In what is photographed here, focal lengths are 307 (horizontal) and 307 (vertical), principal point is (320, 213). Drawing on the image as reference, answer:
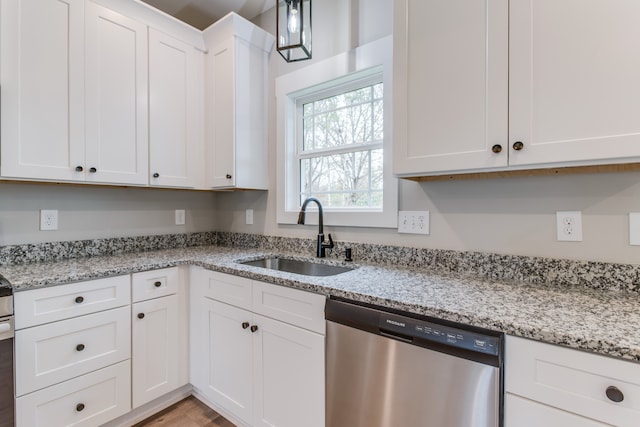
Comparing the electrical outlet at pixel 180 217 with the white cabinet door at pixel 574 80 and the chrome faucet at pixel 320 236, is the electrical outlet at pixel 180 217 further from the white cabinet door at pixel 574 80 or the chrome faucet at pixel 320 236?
the white cabinet door at pixel 574 80

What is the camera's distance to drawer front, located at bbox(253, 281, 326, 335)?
125 centimetres

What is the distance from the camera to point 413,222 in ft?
5.23

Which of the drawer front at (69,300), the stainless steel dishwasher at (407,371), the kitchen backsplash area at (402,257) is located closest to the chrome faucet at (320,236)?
the kitchen backsplash area at (402,257)

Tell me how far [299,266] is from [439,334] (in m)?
1.11

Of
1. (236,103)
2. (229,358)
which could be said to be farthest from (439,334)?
(236,103)

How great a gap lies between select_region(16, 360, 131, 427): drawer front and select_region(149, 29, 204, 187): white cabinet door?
3.67ft

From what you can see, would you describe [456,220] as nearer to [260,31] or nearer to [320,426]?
[320,426]

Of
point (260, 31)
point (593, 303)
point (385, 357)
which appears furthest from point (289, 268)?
point (260, 31)

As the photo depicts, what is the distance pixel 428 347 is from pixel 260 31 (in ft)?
7.28

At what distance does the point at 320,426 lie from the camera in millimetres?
1244

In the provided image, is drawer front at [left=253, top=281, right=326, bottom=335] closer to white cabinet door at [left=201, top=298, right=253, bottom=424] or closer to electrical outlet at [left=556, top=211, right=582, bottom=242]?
white cabinet door at [left=201, top=298, right=253, bottom=424]

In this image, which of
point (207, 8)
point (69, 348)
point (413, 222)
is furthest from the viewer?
point (207, 8)

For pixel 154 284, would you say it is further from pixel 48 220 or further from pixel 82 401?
pixel 48 220

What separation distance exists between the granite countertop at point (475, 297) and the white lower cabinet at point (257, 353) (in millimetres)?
105
